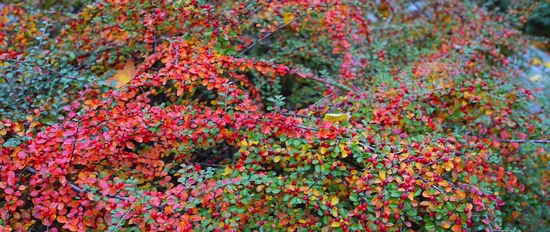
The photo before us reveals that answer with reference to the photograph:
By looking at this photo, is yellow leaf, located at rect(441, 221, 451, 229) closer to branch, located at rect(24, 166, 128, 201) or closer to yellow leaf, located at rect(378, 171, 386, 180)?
yellow leaf, located at rect(378, 171, 386, 180)

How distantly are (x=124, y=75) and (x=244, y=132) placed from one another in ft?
2.84

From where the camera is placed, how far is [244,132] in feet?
7.06

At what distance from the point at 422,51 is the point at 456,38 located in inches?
9.9

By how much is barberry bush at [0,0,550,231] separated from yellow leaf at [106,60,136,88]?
0.01 m

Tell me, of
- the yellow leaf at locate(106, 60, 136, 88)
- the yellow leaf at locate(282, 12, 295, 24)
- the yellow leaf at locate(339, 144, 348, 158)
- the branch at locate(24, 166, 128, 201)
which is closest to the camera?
the branch at locate(24, 166, 128, 201)

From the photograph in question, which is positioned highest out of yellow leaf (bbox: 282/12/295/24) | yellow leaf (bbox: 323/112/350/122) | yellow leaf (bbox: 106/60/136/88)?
yellow leaf (bbox: 282/12/295/24)

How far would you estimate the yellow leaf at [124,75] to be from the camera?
256 cm

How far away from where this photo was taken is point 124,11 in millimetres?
2660

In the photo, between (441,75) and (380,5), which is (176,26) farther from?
(380,5)

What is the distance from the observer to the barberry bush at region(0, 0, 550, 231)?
1875mm

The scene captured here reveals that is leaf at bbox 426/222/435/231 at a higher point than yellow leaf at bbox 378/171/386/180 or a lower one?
lower

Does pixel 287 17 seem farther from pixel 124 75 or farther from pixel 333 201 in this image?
pixel 333 201

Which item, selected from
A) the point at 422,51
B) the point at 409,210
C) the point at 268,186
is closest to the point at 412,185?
the point at 409,210

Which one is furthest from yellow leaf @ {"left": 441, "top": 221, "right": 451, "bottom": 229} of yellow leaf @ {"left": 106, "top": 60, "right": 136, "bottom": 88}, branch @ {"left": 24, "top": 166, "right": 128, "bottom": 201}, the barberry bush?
yellow leaf @ {"left": 106, "top": 60, "right": 136, "bottom": 88}
